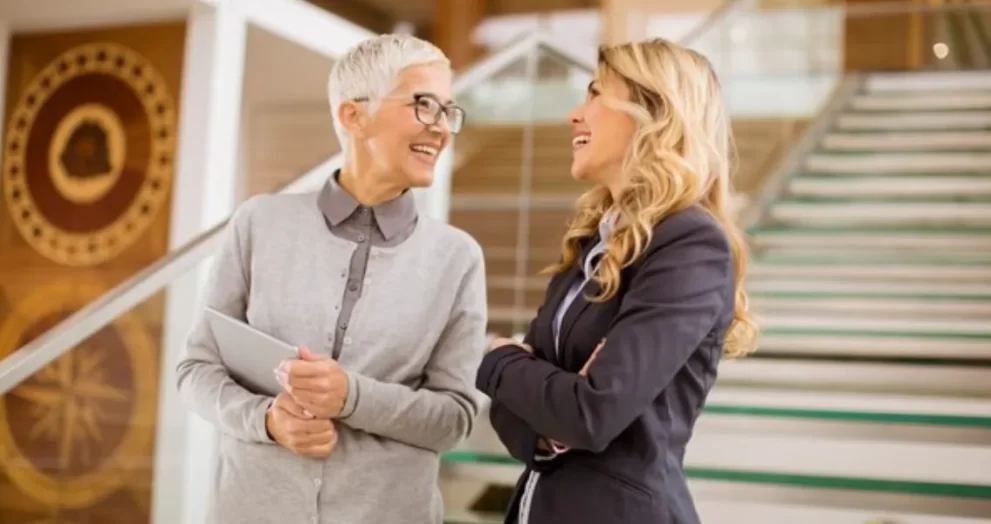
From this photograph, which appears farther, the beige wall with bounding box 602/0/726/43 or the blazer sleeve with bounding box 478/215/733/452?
the beige wall with bounding box 602/0/726/43

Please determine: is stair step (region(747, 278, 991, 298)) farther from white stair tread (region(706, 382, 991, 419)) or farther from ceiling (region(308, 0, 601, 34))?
ceiling (region(308, 0, 601, 34))

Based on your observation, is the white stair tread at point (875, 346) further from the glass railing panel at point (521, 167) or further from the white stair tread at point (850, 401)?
the glass railing panel at point (521, 167)

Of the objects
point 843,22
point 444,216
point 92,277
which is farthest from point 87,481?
point 843,22

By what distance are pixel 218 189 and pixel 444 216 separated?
5.75 feet

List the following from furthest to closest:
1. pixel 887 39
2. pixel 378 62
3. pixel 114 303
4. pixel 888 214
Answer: pixel 887 39 → pixel 888 214 → pixel 114 303 → pixel 378 62

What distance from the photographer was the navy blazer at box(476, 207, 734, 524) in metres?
1.53

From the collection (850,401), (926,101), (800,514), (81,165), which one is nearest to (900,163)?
(926,101)

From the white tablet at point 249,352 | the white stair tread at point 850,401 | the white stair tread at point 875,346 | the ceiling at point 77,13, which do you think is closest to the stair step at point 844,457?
the white stair tread at point 850,401

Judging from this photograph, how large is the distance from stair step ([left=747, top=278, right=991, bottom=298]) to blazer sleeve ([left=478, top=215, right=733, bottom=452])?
276 centimetres

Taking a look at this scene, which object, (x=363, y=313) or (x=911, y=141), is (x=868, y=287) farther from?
(x=363, y=313)

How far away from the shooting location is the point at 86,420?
117 inches

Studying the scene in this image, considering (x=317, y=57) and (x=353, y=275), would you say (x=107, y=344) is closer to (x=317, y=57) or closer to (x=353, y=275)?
(x=353, y=275)

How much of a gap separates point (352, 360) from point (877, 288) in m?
2.97

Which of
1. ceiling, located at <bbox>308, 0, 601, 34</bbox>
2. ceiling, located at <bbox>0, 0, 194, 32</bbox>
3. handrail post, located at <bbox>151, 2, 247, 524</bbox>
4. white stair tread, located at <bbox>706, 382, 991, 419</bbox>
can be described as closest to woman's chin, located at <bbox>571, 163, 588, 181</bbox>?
white stair tread, located at <bbox>706, 382, 991, 419</bbox>
